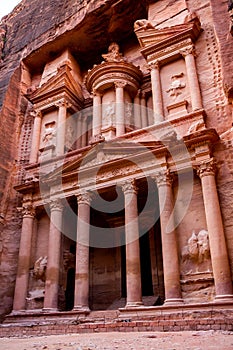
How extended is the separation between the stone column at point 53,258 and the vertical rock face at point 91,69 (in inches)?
40.5

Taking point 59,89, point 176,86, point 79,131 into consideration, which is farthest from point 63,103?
point 176,86

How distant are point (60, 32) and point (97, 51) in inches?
88.8

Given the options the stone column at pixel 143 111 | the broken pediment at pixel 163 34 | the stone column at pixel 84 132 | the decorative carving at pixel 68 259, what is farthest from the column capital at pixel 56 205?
the broken pediment at pixel 163 34

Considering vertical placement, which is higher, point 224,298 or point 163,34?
point 163,34

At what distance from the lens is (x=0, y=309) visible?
516 inches

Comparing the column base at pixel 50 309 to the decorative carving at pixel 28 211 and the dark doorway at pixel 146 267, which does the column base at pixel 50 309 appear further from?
the decorative carving at pixel 28 211

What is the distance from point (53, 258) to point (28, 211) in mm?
2541

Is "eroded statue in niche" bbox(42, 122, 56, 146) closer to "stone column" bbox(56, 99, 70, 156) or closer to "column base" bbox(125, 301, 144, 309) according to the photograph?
"stone column" bbox(56, 99, 70, 156)

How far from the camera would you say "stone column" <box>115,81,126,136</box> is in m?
14.4

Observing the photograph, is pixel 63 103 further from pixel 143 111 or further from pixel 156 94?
pixel 156 94

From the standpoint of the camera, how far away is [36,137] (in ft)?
54.5

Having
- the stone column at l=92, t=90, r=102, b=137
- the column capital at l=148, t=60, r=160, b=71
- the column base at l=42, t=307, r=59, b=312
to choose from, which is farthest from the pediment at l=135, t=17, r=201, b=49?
the column base at l=42, t=307, r=59, b=312

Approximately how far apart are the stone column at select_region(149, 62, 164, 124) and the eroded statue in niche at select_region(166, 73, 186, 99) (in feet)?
1.43

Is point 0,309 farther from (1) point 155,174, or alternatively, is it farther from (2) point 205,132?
(2) point 205,132
